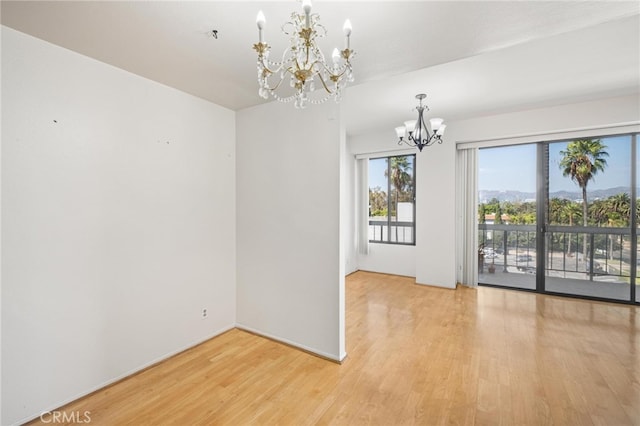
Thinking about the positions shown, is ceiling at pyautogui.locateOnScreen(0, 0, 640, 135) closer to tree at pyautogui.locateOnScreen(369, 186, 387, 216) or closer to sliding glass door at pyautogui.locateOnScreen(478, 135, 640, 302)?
sliding glass door at pyautogui.locateOnScreen(478, 135, 640, 302)

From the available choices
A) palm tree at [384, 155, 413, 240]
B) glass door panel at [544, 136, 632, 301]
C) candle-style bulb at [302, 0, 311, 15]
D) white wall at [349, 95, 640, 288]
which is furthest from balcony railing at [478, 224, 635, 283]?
candle-style bulb at [302, 0, 311, 15]

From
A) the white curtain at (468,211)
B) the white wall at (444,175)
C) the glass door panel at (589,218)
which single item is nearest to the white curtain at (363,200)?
the white wall at (444,175)

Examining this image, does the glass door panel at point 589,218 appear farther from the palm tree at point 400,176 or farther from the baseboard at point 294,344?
the baseboard at point 294,344

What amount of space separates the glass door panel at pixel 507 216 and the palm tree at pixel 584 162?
43cm

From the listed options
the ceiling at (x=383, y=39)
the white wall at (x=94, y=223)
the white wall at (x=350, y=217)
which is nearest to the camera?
the ceiling at (x=383, y=39)

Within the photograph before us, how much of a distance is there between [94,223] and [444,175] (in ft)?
16.4

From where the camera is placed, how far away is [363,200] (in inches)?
239

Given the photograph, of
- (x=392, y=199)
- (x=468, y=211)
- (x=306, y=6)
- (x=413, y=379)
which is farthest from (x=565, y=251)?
(x=306, y=6)


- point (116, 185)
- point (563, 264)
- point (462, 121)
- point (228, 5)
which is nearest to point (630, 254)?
point (563, 264)

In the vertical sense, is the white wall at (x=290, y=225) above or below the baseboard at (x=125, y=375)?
above

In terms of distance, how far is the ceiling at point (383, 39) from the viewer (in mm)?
1671

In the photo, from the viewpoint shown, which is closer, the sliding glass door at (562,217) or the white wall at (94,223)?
the white wall at (94,223)

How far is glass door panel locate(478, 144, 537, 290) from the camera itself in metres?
4.70

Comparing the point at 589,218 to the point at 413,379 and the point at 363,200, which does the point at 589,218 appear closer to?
the point at 363,200
